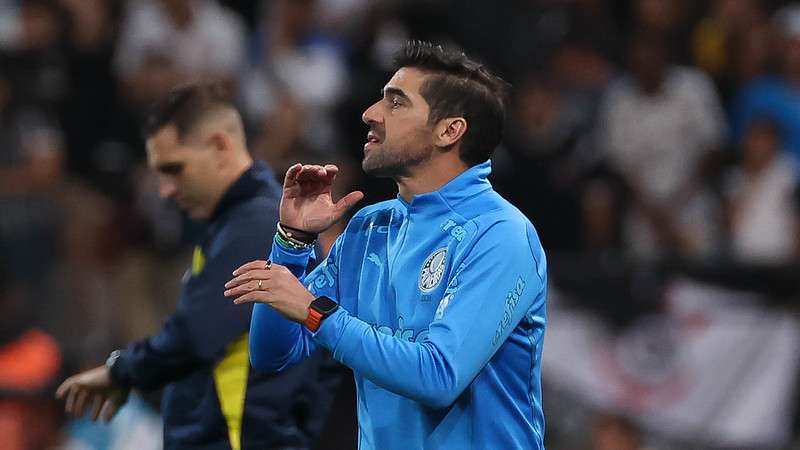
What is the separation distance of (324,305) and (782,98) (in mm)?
6637

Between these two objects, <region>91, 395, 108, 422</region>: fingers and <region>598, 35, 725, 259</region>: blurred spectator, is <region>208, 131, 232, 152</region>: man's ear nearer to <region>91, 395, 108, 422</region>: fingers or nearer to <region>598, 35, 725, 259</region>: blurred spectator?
<region>91, 395, 108, 422</region>: fingers

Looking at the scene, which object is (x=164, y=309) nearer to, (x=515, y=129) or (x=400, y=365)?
(x=515, y=129)

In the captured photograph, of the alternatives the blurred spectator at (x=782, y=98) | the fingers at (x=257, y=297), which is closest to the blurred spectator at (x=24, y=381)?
the fingers at (x=257, y=297)

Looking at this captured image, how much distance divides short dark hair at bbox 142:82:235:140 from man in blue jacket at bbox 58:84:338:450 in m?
0.18

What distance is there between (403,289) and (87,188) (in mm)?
5248

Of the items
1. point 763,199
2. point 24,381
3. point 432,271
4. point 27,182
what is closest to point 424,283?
point 432,271

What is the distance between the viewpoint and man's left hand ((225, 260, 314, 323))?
144 inches

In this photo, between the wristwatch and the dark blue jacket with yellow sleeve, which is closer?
the wristwatch

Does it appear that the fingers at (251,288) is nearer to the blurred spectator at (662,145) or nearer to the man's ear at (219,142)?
the man's ear at (219,142)

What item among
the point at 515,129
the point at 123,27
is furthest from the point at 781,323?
the point at 123,27

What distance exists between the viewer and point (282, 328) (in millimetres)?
4070

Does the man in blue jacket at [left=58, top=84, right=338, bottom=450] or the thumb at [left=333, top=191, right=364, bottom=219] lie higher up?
the thumb at [left=333, top=191, right=364, bottom=219]

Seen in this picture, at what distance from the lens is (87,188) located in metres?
8.79

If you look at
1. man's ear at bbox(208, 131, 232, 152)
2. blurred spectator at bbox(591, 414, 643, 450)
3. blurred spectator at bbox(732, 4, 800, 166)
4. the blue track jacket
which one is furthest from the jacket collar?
blurred spectator at bbox(732, 4, 800, 166)
